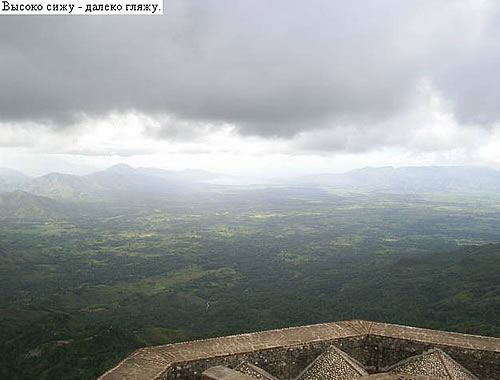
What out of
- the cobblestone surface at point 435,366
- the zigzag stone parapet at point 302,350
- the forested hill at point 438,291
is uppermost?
the zigzag stone parapet at point 302,350

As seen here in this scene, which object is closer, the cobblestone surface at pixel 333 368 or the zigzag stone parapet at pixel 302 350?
the zigzag stone parapet at pixel 302 350

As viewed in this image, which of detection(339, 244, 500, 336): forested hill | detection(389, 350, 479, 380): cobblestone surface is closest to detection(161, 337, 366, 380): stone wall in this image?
detection(389, 350, 479, 380): cobblestone surface

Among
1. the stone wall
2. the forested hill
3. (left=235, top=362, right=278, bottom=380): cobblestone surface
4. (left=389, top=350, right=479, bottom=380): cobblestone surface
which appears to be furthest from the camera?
the forested hill

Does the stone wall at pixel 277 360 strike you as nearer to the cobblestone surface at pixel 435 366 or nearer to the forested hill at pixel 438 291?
the cobblestone surface at pixel 435 366

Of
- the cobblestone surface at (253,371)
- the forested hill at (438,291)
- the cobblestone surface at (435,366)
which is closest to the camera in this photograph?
the cobblestone surface at (253,371)

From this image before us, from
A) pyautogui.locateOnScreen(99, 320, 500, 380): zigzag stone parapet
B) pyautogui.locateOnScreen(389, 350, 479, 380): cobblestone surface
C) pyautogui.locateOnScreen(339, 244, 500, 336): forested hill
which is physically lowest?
pyautogui.locateOnScreen(339, 244, 500, 336): forested hill

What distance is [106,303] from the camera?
100500 millimetres

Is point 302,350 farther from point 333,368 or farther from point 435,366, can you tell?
point 435,366

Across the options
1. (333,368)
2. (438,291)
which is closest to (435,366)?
(333,368)

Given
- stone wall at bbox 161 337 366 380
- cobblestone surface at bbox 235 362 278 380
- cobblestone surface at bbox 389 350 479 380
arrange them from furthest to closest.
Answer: cobblestone surface at bbox 389 350 479 380, cobblestone surface at bbox 235 362 278 380, stone wall at bbox 161 337 366 380

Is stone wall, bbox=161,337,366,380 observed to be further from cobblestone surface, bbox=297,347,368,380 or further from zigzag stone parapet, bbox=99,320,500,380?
cobblestone surface, bbox=297,347,368,380

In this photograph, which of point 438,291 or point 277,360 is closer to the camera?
point 277,360

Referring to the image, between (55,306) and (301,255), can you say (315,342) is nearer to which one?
(55,306)

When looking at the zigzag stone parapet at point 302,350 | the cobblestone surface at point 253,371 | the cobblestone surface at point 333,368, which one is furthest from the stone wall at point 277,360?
the cobblestone surface at point 333,368
